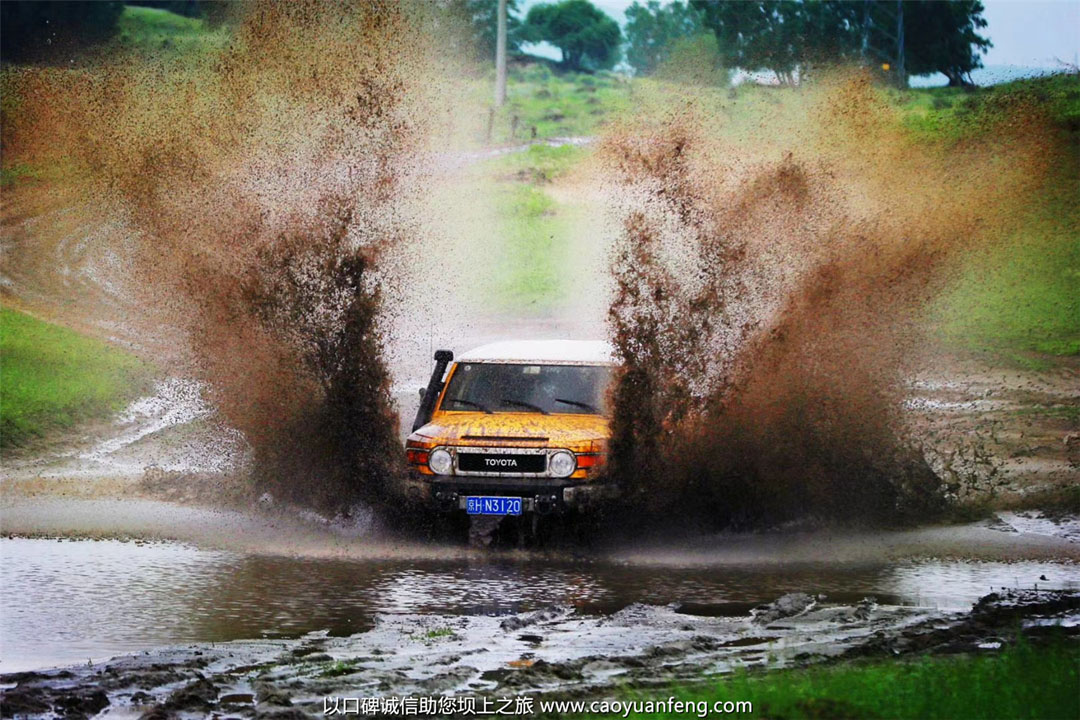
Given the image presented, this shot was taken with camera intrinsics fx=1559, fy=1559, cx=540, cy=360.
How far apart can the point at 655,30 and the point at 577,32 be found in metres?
8.13

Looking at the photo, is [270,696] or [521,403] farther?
[521,403]

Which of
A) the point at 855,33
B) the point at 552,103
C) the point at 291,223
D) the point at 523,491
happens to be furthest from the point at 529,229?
the point at 523,491

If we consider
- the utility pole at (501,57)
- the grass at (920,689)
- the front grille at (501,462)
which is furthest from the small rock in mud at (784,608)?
the utility pole at (501,57)

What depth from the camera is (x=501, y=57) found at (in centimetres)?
4372

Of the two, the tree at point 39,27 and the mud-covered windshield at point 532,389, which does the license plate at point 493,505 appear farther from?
the tree at point 39,27

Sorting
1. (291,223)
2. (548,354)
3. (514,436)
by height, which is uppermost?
(291,223)

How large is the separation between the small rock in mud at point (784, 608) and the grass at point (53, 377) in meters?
12.7

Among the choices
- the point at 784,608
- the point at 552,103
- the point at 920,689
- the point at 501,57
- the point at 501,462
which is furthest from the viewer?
the point at 552,103

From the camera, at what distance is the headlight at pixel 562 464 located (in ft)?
42.3

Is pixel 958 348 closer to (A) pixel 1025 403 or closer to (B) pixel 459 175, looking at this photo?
(A) pixel 1025 403

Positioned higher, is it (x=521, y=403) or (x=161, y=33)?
(x=161, y=33)

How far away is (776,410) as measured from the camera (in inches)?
581

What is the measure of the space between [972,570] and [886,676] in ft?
15.5

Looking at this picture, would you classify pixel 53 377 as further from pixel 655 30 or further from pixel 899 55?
pixel 655 30
